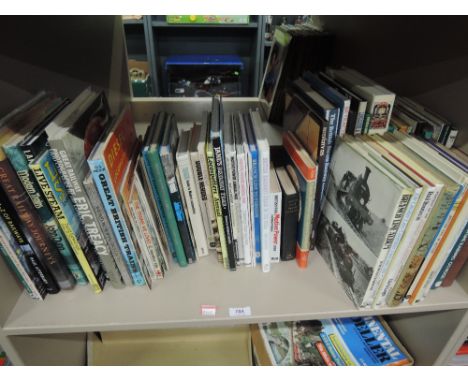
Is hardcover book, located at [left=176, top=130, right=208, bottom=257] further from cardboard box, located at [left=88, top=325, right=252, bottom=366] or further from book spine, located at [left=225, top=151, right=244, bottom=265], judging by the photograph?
cardboard box, located at [left=88, top=325, right=252, bottom=366]

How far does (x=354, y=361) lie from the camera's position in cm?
75

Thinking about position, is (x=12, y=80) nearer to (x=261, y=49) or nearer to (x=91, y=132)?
(x=91, y=132)

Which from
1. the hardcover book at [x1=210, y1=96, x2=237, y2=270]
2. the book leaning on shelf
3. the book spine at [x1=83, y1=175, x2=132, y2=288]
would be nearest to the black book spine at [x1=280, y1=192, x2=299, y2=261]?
the hardcover book at [x1=210, y1=96, x2=237, y2=270]

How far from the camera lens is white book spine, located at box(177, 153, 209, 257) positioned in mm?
539

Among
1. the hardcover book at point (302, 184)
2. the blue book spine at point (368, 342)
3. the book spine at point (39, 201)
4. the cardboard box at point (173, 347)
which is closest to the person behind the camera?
the book spine at point (39, 201)

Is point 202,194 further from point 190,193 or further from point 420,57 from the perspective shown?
point 420,57

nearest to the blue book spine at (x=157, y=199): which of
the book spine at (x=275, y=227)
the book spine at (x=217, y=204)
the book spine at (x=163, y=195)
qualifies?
the book spine at (x=163, y=195)

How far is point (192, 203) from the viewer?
589 millimetres

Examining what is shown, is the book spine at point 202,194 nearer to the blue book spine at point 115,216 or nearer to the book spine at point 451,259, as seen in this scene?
the blue book spine at point 115,216

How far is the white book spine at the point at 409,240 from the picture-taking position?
0.46 meters

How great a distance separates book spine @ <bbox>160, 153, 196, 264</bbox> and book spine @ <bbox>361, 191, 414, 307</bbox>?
35 centimetres

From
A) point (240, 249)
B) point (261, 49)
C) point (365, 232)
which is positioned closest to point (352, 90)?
point (365, 232)

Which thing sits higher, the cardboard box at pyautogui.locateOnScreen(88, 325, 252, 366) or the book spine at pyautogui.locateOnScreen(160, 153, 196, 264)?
the book spine at pyautogui.locateOnScreen(160, 153, 196, 264)

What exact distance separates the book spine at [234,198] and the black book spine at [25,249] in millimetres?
349
